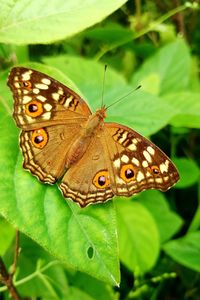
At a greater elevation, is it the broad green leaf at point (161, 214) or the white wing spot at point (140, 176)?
the white wing spot at point (140, 176)

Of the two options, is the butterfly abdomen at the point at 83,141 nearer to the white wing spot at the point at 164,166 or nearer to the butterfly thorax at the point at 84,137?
the butterfly thorax at the point at 84,137

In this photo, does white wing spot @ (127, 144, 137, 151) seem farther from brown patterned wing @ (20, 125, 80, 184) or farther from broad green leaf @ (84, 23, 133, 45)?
broad green leaf @ (84, 23, 133, 45)

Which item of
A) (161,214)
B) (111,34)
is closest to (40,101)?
(161,214)

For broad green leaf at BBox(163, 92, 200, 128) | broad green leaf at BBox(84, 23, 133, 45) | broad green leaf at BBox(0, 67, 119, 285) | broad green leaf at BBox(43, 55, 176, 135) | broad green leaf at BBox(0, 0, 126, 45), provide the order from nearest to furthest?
broad green leaf at BBox(0, 67, 119, 285), broad green leaf at BBox(0, 0, 126, 45), broad green leaf at BBox(43, 55, 176, 135), broad green leaf at BBox(163, 92, 200, 128), broad green leaf at BBox(84, 23, 133, 45)

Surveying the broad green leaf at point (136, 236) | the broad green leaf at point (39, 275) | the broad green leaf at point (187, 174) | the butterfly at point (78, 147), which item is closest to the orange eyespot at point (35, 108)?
the butterfly at point (78, 147)

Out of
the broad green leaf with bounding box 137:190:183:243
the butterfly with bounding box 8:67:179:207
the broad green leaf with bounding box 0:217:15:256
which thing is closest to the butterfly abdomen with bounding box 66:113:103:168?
the butterfly with bounding box 8:67:179:207

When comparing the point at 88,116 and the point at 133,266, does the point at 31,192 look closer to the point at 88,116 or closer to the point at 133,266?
the point at 88,116

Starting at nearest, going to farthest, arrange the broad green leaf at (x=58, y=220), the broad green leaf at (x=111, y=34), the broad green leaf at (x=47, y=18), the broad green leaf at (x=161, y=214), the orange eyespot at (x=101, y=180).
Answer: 1. the broad green leaf at (x=58, y=220)
2. the broad green leaf at (x=47, y=18)
3. the orange eyespot at (x=101, y=180)
4. the broad green leaf at (x=161, y=214)
5. the broad green leaf at (x=111, y=34)

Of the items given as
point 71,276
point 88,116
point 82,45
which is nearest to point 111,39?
point 82,45
